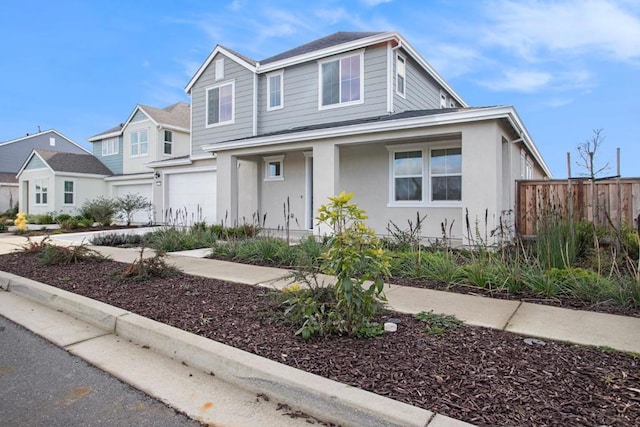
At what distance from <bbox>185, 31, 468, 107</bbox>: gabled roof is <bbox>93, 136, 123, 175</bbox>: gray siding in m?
9.96

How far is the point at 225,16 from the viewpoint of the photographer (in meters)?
12.7

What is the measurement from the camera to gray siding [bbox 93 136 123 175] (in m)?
23.6

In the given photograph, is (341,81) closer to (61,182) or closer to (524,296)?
(524,296)

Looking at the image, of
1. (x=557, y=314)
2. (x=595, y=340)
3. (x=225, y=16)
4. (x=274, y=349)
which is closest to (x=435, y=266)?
(x=557, y=314)

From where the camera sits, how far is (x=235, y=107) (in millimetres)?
14820

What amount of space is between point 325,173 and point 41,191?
839 inches

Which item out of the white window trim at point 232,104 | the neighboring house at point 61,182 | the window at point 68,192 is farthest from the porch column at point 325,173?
the window at point 68,192

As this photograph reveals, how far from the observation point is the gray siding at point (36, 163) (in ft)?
74.2

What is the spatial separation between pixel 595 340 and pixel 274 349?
8.65ft

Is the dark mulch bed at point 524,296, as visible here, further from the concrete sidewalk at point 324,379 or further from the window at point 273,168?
the window at point 273,168

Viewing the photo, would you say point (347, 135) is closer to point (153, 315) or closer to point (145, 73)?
point (153, 315)

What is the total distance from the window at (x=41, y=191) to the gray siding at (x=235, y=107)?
13.0m

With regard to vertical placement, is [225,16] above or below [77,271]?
above

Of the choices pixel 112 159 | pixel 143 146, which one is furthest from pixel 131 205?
pixel 112 159
